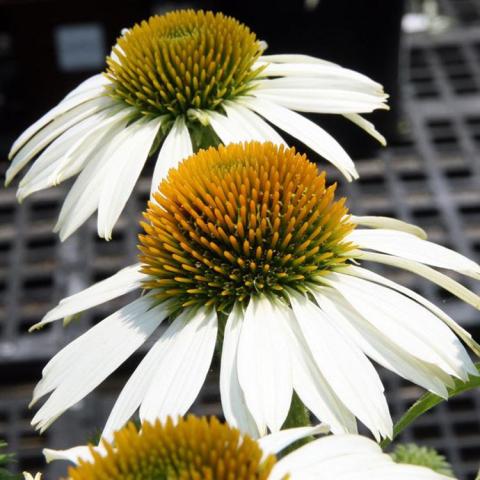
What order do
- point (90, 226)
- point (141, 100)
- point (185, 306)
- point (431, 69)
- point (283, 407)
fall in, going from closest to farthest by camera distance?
1. point (283, 407)
2. point (185, 306)
3. point (141, 100)
4. point (90, 226)
5. point (431, 69)

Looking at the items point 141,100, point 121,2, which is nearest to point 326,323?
point 141,100

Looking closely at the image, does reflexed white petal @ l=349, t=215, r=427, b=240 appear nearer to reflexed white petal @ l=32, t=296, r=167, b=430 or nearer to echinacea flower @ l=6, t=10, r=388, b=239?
echinacea flower @ l=6, t=10, r=388, b=239

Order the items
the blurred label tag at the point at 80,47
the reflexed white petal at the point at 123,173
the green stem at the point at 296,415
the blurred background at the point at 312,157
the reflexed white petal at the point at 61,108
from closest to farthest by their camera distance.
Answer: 1. the green stem at the point at 296,415
2. the reflexed white petal at the point at 123,173
3. the reflexed white petal at the point at 61,108
4. the blurred background at the point at 312,157
5. the blurred label tag at the point at 80,47

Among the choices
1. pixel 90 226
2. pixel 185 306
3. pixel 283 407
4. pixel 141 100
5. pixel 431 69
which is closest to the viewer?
pixel 283 407

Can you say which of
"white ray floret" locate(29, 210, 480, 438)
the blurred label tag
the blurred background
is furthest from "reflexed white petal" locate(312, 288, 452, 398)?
the blurred label tag

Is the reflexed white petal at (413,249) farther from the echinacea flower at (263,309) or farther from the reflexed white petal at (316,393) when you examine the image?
the reflexed white petal at (316,393)

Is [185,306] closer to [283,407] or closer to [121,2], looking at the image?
[283,407]

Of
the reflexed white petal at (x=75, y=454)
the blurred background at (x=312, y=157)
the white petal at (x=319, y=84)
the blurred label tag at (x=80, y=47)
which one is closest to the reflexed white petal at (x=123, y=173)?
the white petal at (x=319, y=84)
